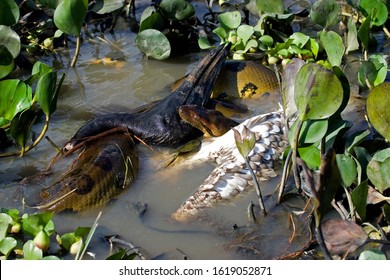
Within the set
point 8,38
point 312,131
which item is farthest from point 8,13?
point 312,131

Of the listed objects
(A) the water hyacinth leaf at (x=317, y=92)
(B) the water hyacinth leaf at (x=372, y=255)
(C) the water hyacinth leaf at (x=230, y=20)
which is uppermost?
(A) the water hyacinth leaf at (x=317, y=92)

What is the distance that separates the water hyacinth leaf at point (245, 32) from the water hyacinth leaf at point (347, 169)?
2.56 m

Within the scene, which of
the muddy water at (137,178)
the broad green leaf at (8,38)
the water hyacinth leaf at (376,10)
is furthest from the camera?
the water hyacinth leaf at (376,10)

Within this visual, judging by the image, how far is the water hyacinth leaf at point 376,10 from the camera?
5441 millimetres

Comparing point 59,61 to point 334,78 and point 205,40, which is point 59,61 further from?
point 334,78

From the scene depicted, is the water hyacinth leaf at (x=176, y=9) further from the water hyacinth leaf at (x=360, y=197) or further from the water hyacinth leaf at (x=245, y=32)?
the water hyacinth leaf at (x=360, y=197)

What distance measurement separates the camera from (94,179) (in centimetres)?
396

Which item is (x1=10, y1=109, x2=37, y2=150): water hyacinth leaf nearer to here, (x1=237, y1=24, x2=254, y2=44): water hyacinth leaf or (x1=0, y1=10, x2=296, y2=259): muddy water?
(x1=0, y1=10, x2=296, y2=259): muddy water

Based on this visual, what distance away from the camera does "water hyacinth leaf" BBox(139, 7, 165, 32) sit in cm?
587

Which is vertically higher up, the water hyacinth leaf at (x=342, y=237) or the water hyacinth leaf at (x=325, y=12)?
the water hyacinth leaf at (x=342, y=237)

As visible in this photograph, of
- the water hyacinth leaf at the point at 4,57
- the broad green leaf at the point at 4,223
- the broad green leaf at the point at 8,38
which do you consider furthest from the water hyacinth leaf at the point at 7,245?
the broad green leaf at the point at 8,38

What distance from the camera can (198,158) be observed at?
4363 millimetres

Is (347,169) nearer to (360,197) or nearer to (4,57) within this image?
(360,197)

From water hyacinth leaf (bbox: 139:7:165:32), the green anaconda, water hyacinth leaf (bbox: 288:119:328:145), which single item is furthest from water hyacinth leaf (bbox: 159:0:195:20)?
water hyacinth leaf (bbox: 288:119:328:145)
